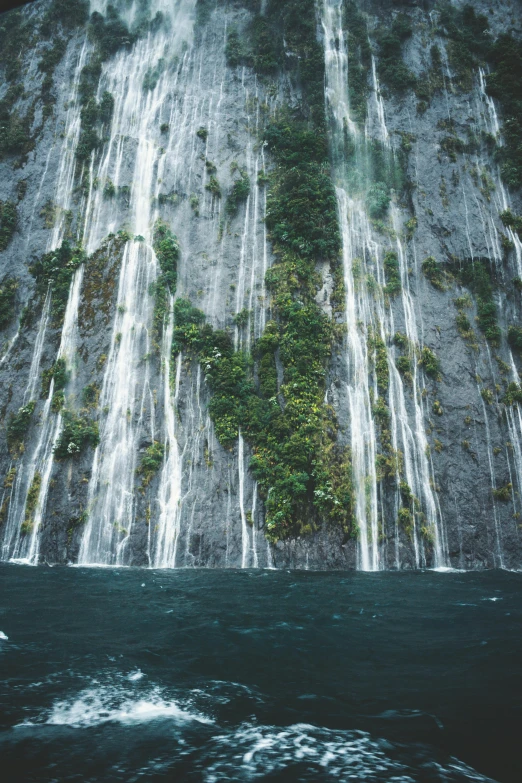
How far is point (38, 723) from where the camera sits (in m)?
5.16

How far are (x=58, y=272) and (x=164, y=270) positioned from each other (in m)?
5.84

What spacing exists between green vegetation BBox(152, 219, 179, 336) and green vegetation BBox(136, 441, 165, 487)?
6006 mm

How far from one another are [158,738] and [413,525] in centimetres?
1522

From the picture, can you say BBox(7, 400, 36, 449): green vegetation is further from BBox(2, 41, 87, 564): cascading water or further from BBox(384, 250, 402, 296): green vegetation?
BBox(384, 250, 402, 296): green vegetation

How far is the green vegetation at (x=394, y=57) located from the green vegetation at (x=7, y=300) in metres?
24.5

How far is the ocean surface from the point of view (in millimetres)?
4438

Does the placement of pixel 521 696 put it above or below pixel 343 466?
below

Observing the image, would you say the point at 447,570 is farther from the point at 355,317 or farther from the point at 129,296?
the point at 129,296

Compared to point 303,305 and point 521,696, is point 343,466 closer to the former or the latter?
point 303,305

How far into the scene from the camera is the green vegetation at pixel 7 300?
1009 inches

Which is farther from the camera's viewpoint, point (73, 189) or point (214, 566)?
point (73, 189)

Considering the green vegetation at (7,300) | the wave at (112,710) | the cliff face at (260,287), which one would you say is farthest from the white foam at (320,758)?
the green vegetation at (7,300)

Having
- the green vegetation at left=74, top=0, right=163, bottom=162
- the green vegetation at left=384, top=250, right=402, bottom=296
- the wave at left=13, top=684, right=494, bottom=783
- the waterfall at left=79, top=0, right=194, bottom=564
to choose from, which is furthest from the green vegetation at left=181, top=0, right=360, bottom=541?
the wave at left=13, top=684, right=494, bottom=783

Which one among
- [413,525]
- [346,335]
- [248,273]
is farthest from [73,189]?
[413,525]
